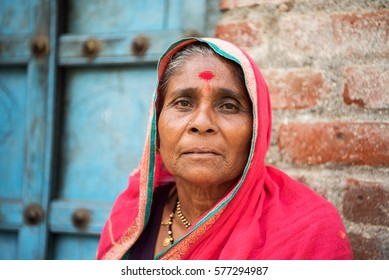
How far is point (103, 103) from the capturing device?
209 centimetres

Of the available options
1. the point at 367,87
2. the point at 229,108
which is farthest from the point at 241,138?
the point at 367,87

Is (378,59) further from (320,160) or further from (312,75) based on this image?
(320,160)

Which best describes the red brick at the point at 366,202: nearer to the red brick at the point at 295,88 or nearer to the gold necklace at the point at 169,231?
the red brick at the point at 295,88

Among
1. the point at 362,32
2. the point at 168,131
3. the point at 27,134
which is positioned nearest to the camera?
the point at 168,131

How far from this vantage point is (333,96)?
1.64 m

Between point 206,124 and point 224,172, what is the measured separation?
0.52 feet

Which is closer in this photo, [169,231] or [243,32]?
[169,231]

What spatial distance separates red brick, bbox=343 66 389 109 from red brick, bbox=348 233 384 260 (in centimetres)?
45

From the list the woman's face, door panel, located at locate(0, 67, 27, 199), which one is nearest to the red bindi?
the woman's face

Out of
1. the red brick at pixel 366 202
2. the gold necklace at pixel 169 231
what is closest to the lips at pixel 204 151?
the gold necklace at pixel 169 231

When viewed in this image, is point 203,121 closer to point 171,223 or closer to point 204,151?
point 204,151
